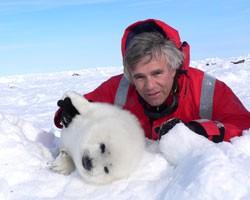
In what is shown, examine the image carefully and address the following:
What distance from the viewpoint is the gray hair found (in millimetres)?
2254

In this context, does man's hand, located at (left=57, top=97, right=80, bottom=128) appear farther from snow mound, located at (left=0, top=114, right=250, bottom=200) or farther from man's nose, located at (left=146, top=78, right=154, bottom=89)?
man's nose, located at (left=146, top=78, right=154, bottom=89)

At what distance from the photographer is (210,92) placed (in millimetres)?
2449

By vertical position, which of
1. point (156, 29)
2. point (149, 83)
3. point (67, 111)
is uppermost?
point (156, 29)

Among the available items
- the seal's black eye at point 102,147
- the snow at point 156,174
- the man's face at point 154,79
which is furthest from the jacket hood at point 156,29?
the seal's black eye at point 102,147

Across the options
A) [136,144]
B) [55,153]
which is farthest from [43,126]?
[136,144]

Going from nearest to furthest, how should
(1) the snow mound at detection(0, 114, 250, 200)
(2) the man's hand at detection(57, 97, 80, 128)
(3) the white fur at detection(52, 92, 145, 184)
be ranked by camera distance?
1. (1) the snow mound at detection(0, 114, 250, 200)
2. (3) the white fur at detection(52, 92, 145, 184)
3. (2) the man's hand at detection(57, 97, 80, 128)

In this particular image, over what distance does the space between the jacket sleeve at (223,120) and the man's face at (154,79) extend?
39cm


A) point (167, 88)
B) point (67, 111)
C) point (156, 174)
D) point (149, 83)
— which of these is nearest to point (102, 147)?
point (156, 174)

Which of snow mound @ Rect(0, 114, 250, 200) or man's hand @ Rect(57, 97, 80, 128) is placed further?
man's hand @ Rect(57, 97, 80, 128)

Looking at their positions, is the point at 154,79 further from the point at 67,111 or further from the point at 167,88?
the point at 67,111

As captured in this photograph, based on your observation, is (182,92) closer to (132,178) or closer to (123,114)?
(123,114)

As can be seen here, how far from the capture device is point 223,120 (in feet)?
7.74

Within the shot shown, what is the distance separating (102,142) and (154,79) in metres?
0.80

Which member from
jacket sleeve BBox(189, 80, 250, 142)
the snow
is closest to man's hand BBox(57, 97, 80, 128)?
the snow
